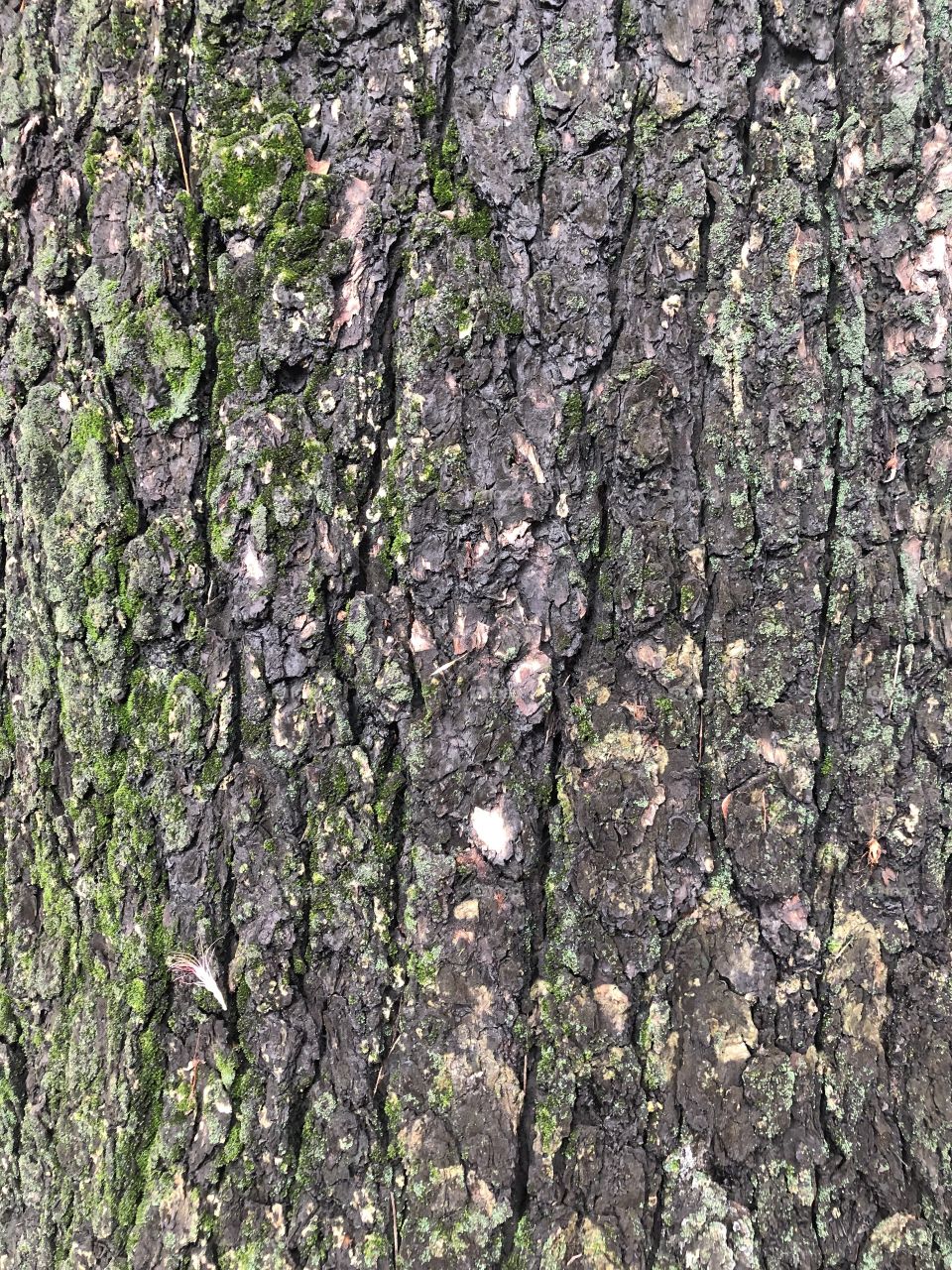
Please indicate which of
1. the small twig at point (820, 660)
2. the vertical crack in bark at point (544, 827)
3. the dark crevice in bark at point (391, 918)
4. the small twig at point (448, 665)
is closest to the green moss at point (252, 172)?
the vertical crack in bark at point (544, 827)

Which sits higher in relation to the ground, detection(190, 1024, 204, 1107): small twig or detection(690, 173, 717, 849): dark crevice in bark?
detection(690, 173, 717, 849): dark crevice in bark

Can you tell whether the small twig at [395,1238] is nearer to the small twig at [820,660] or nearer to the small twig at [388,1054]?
the small twig at [388,1054]

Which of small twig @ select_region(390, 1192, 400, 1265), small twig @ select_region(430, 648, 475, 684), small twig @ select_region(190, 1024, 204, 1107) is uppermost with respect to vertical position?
small twig @ select_region(430, 648, 475, 684)

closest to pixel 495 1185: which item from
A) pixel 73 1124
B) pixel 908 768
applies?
pixel 73 1124

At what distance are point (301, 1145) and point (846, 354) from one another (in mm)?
1752

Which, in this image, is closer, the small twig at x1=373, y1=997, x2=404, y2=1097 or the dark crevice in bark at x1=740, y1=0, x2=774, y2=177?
the dark crevice in bark at x1=740, y1=0, x2=774, y2=177

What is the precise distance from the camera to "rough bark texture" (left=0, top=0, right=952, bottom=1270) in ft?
4.48

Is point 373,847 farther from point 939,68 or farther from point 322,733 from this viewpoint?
point 939,68

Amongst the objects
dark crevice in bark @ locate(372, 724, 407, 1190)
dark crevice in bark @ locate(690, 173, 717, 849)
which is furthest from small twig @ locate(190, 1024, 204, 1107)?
dark crevice in bark @ locate(690, 173, 717, 849)

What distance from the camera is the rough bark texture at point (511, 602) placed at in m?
1.36

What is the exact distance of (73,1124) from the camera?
1534 millimetres

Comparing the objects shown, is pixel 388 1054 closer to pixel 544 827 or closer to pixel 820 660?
pixel 544 827

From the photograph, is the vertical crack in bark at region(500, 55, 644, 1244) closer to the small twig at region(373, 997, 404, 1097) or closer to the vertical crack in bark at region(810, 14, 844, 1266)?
the small twig at region(373, 997, 404, 1097)

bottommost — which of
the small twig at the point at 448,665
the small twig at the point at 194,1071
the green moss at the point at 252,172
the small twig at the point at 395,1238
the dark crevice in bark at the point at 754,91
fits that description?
the small twig at the point at 395,1238
